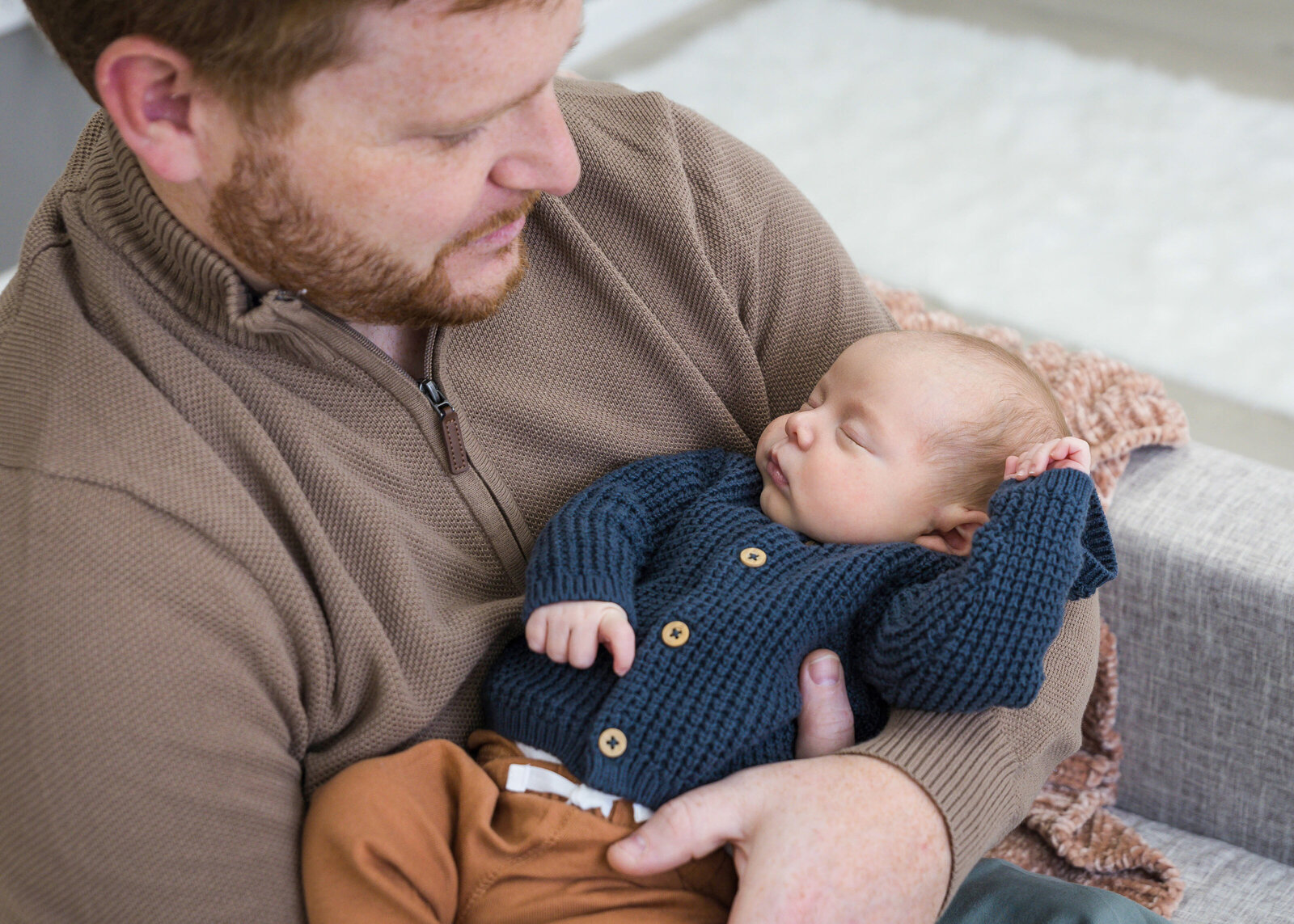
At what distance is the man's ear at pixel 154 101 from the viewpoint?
0.99 meters

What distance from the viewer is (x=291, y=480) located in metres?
1.08

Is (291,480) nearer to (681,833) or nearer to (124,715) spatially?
(124,715)

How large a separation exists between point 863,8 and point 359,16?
166 inches

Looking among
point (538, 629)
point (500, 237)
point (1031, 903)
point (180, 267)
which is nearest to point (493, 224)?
point (500, 237)

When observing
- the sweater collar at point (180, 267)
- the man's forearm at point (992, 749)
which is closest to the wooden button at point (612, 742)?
the man's forearm at point (992, 749)

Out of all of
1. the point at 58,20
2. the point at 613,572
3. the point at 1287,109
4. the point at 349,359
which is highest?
the point at 58,20

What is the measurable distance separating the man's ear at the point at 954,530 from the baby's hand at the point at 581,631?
351 millimetres

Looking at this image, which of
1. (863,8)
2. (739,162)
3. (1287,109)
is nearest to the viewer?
(739,162)

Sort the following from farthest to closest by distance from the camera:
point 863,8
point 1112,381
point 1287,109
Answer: point 863,8, point 1287,109, point 1112,381

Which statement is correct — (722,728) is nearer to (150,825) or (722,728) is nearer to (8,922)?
(150,825)

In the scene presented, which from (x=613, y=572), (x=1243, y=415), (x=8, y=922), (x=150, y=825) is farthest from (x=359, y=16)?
(x=1243, y=415)

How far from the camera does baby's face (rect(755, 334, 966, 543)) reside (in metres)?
1.31

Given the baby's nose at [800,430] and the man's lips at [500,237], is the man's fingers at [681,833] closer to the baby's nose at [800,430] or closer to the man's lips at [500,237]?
the baby's nose at [800,430]

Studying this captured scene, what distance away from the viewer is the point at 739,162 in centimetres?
148
